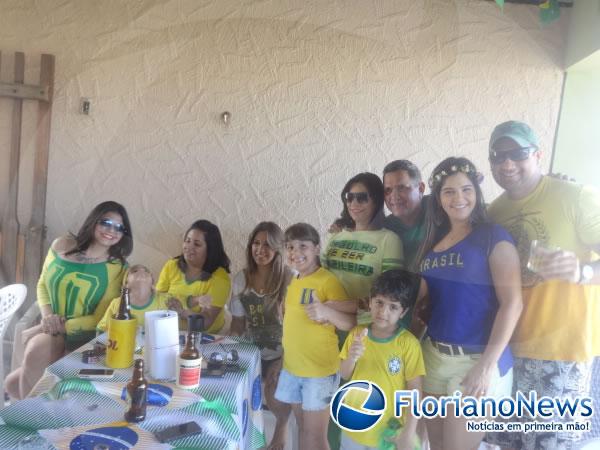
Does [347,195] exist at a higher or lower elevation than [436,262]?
higher

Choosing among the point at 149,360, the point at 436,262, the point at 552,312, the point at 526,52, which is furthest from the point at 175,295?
the point at 526,52

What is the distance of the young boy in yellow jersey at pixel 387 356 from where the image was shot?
3.70ft

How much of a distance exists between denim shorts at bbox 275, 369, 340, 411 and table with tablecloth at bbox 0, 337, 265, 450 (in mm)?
240

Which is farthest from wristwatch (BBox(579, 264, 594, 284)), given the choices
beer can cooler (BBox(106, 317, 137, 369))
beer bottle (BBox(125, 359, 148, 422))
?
beer can cooler (BBox(106, 317, 137, 369))

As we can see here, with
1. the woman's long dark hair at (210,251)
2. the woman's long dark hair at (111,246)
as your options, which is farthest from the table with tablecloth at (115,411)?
the woman's long dark hair at (210,251)

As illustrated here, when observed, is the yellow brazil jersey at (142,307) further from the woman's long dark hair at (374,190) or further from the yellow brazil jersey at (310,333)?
the woman's long dark hair at (374,190)

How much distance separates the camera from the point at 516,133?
3.35 ft

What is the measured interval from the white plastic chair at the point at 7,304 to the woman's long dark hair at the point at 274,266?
2.46ft

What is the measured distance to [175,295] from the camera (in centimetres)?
158

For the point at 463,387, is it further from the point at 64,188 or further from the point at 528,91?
the point at 64,188

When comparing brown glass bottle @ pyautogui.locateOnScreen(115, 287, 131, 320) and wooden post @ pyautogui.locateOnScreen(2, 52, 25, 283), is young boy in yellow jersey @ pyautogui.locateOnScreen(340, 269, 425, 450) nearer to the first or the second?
brown glass bottle @ pyautogui.locateOnScreen(115, 287, 131, 320)

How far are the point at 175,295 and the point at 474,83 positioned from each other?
48.2 inches

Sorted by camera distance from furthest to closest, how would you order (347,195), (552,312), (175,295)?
(175,295) < (347,195) < (552,312)

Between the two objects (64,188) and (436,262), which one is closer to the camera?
(436,262)
